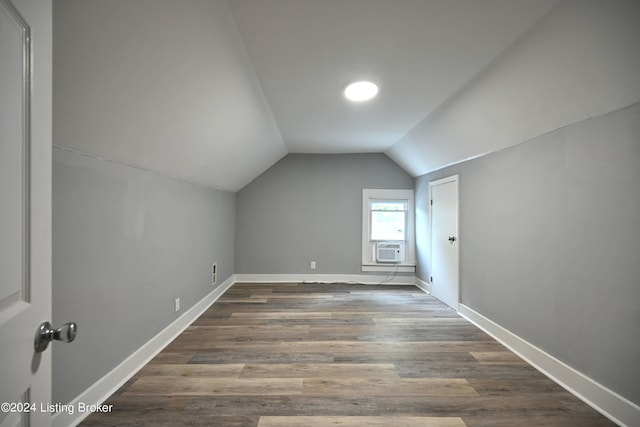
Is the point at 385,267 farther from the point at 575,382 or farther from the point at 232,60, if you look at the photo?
the point at 232,60

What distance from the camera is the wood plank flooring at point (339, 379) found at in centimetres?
172

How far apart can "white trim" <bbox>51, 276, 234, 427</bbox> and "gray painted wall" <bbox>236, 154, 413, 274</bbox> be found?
5.88 ft

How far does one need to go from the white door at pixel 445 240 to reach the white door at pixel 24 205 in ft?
12.2

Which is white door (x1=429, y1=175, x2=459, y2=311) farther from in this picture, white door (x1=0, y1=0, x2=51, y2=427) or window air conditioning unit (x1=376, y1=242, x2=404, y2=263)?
white door (x1=0, y1=0, x2=51, y2=427)

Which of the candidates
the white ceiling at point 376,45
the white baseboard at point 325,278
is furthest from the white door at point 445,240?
the white ceiling at point 376,45

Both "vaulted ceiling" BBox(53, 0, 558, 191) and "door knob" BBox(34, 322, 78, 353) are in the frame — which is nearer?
"door knob" BBox(34, 322, 78, 353)

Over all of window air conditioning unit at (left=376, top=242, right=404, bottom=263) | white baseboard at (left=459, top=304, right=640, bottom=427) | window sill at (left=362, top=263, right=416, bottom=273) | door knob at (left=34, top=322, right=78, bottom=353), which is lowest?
white baseboard at (left=459, top=304, right=640, bottom=427)

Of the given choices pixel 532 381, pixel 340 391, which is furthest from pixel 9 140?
pixel 532 381

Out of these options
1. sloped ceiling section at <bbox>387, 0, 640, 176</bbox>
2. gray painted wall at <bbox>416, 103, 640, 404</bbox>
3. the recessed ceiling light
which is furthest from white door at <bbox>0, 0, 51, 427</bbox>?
gray painted wall at <bbox>416, 103, 640, 404</bbox>

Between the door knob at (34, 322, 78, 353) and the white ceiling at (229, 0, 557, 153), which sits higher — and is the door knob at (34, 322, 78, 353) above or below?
below

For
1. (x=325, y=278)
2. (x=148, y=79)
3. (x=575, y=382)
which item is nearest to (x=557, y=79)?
(x=575, y=382)

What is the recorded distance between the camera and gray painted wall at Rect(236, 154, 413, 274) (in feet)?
16.3

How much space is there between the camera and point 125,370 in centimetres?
204

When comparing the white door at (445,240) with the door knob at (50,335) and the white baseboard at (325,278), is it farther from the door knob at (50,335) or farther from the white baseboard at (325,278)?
the door knob at (50,335)
